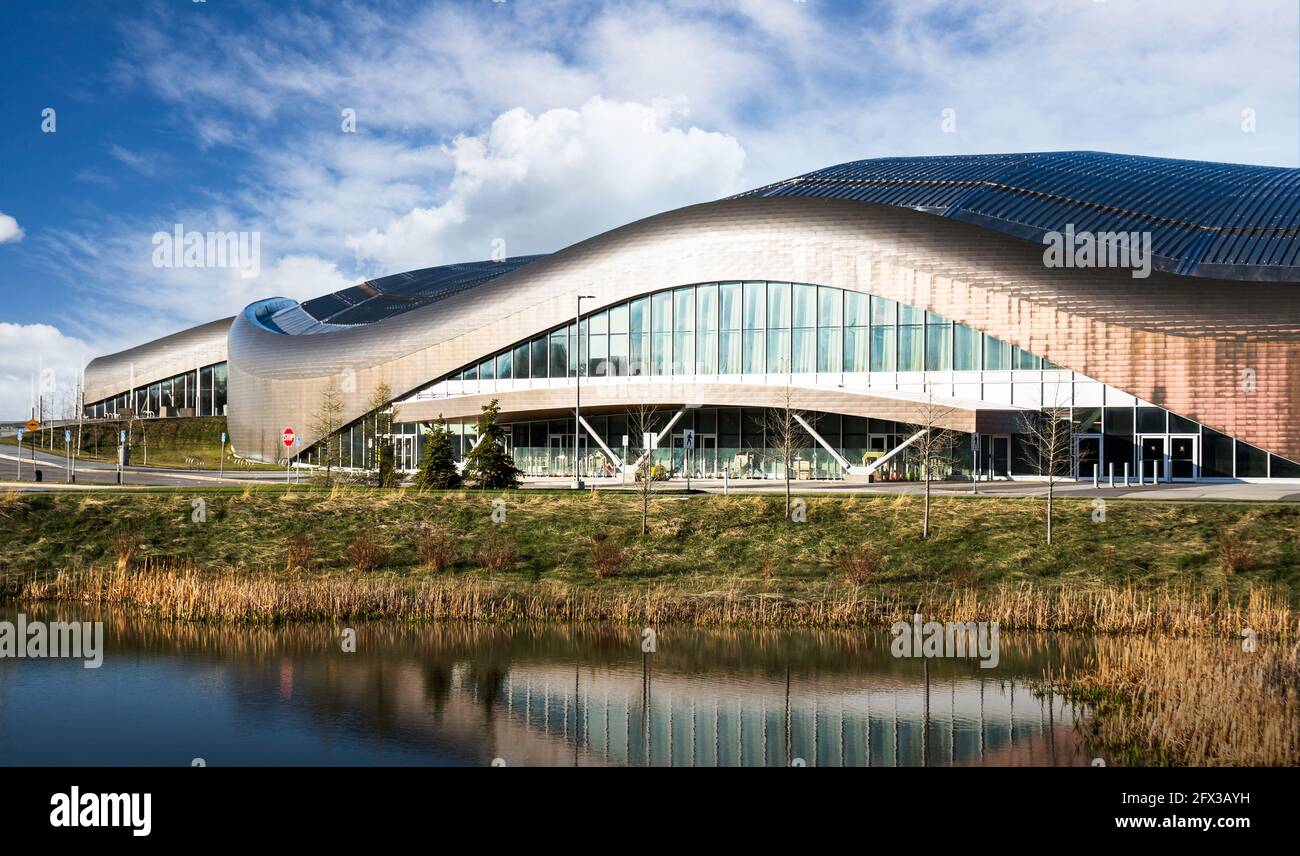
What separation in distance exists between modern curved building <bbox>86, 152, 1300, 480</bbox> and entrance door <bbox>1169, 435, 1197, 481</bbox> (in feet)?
0.26

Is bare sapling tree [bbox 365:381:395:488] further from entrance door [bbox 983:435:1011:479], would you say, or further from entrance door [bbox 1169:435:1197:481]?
entrance door [bbox 1169:435:1197:481]

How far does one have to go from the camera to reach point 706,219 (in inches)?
2149

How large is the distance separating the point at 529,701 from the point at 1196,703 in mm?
10070

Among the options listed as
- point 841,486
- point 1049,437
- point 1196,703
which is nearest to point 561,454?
point 841,486

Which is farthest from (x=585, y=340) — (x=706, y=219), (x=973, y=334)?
(x=973, y=334)

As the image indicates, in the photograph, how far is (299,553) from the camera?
30484 millimetres

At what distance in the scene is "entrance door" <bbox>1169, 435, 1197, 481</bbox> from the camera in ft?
146

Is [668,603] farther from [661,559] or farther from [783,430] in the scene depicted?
[783,430]

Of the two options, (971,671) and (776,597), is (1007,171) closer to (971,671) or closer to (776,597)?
(776,597)

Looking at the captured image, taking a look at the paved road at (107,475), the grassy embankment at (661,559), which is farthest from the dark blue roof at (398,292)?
the grassy embankment at (661,559)

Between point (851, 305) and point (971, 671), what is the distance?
107ft

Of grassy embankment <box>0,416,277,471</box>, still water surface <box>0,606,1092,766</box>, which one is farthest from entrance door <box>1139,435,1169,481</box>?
grassy embankment <box>0,416,277,471</box>

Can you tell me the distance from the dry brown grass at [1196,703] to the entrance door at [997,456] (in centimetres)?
2964
